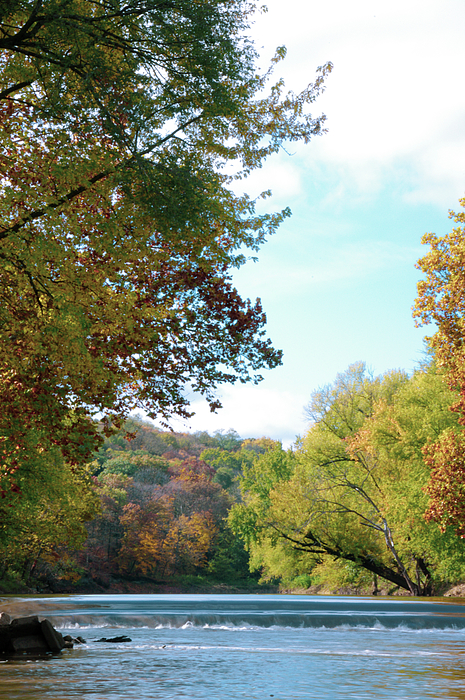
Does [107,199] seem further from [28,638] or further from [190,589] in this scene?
[190,589]

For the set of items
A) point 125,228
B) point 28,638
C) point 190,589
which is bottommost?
point 190,589

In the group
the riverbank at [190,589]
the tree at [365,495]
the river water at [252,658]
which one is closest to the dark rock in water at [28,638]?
the river water at [252,658]

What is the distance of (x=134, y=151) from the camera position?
887 centimetres

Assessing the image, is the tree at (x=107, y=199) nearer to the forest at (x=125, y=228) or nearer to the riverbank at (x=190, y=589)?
the forest at (x=125, y=228)

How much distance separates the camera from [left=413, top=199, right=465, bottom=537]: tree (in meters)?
18.0

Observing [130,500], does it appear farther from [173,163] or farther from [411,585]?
[173,163]

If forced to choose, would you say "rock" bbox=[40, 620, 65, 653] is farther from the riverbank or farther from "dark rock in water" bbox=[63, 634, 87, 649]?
the riverbank

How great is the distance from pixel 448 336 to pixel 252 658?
11.8m

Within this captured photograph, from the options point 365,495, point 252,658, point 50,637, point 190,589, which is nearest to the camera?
point 252,658

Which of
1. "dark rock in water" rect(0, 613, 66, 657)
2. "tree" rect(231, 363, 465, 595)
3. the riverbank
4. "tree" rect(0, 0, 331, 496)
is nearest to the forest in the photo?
"tree" rect(0, 0, 331, 496)

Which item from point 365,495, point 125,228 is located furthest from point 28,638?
point 365,495

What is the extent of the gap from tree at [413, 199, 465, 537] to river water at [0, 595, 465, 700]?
3.08 metres

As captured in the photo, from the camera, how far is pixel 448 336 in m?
18.2

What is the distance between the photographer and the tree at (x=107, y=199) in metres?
8.59
